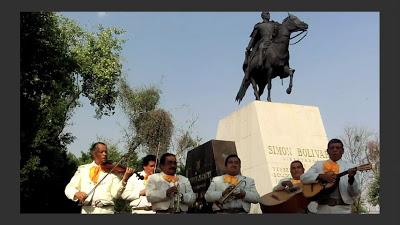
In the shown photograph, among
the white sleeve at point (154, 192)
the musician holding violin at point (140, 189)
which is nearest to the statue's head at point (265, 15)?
the musician holding violin at point (140, 189)

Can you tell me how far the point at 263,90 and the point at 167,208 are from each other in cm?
851

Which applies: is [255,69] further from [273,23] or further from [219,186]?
[219,186]

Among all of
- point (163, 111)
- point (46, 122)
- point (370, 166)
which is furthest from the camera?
point (163, 111)

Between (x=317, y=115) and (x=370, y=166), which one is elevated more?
(x=317, y=115)

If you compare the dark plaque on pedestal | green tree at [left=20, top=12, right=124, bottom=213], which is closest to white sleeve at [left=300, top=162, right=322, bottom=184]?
the dark plaque on pedestal

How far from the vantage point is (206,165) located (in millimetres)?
12414

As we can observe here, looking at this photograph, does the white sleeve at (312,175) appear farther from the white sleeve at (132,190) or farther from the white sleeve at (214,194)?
the white sleeve at (132,190)

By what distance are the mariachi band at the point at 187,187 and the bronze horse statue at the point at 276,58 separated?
712 centimetres

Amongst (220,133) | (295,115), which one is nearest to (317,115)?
(295,115)

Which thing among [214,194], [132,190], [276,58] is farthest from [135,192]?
[276,58]

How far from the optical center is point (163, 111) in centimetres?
3819

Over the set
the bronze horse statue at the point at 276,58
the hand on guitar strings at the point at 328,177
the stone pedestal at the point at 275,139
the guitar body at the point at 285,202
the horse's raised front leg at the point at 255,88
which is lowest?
the guitar body at the point at 285,202

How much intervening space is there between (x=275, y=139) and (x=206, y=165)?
5.36 ft

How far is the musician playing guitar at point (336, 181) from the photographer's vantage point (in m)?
5.93
